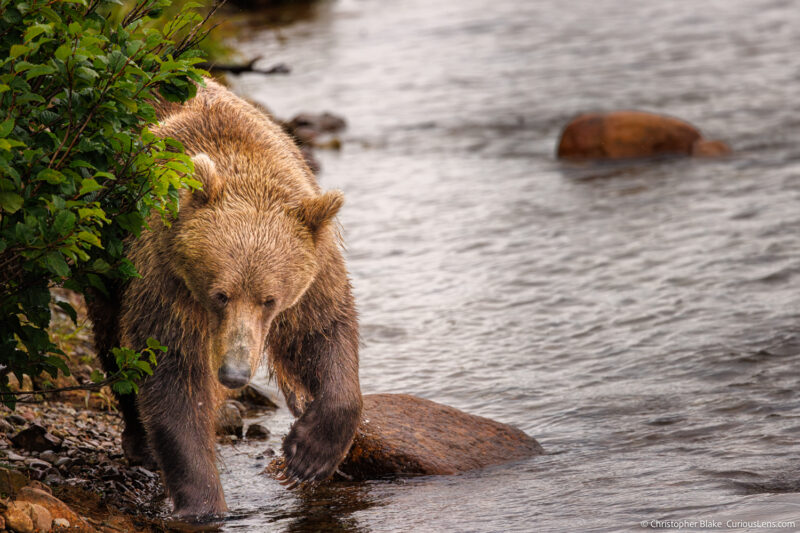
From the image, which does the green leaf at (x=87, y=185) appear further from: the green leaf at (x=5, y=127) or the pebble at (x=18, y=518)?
the pebble at (x=18, y=518)

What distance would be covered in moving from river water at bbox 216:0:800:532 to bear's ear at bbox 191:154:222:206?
1.56m

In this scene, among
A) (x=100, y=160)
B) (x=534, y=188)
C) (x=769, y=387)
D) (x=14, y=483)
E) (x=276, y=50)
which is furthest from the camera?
(x=276, y=50)

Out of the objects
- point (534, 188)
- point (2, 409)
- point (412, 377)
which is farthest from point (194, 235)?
point (534, 188)

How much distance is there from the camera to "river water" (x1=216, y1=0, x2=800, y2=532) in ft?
18.4

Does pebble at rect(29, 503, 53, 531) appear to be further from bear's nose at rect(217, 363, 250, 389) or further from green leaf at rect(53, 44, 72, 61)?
green leaf at rect(53, 44, 72, 61)

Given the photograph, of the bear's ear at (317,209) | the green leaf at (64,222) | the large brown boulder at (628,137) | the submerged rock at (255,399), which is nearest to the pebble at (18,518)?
the green leaf at (64,222)

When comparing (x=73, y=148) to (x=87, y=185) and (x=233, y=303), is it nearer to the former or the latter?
(x=87, y=185)

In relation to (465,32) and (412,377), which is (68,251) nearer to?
(412,377)

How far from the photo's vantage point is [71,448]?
5973 mm

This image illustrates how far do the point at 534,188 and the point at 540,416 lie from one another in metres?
6.09

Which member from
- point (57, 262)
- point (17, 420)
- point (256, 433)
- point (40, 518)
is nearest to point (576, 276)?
point (256, 433)

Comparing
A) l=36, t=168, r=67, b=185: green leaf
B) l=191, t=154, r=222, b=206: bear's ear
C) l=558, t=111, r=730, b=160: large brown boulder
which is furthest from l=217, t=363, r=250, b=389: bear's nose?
l=558, t=111, r=730, b=160: large brown boulder

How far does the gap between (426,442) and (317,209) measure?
1550mm

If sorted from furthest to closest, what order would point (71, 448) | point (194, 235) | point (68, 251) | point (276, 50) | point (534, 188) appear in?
point (276, 50) → point (534, 188) → point (71, 448) → point (194, 235) → point (68, 251)
